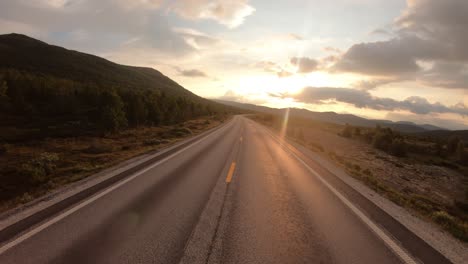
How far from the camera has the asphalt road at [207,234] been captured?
161 inches

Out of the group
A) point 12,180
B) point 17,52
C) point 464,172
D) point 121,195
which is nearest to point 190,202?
point 121,195

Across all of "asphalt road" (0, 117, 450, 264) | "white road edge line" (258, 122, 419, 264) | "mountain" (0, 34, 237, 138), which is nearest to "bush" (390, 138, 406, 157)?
"asphalt road" (0, 117, 450, 264)

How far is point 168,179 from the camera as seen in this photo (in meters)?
8.80

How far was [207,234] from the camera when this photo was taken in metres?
4.83

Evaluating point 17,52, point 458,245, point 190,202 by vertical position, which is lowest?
point 190,202

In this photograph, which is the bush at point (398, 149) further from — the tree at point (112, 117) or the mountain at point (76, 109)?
the tree at point (112, 117)

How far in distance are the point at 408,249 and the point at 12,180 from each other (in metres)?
13.6

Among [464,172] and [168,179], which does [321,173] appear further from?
[464,172]

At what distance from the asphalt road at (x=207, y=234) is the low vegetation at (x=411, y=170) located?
Answer: 3011 millimetres

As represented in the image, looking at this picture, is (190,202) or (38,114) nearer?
(190,202)

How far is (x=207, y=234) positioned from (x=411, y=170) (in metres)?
29.7

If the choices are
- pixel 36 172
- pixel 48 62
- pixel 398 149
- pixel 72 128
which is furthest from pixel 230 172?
pixel 48 62

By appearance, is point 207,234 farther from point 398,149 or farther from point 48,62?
point 48,62

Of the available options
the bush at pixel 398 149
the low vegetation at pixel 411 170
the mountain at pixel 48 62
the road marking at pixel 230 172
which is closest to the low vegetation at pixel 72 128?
the road marking at pixel 230 172
